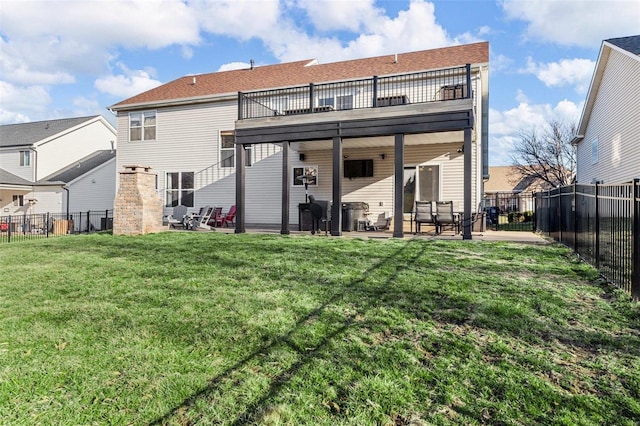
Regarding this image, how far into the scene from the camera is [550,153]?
30.7m

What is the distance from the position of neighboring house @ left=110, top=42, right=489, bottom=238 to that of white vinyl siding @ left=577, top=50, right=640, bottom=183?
4.62 metres

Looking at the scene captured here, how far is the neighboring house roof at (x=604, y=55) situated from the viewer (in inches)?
503

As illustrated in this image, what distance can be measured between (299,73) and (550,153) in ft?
78.8

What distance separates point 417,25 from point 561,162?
21.1 metres

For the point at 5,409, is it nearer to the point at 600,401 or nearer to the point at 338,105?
the point at 600,401

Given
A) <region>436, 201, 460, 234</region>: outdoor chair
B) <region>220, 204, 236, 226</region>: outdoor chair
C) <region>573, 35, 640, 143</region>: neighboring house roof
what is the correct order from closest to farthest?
<region>436, 201, 460, 234</region>: outdoor chair < <region>573, 35, 640, 143</region>: neighboring house roof < <region>220, 204, 236, 226</region>: outdoor chair

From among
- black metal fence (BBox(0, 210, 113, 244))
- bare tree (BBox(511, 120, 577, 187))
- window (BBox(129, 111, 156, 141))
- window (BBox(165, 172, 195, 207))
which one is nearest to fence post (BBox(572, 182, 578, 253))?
window (BBox(165, 172, 195, 207))

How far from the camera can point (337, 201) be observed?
9.78 meters

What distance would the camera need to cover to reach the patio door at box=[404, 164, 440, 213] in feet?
41.7

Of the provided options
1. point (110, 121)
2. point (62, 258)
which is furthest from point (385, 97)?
point (110, 121)

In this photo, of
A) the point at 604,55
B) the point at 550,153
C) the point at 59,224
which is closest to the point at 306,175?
the point at 604,55

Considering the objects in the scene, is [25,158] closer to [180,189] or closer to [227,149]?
[180,189]

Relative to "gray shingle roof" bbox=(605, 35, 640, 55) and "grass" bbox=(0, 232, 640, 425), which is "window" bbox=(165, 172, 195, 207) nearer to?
"grass" bbox=(0, 232, 640, 425)

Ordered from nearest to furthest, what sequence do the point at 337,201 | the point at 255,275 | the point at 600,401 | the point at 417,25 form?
the point at 600,401 → the point at 255,275 → the point at 337,201 → the point at 417,25
